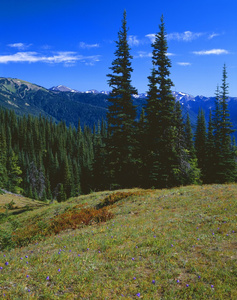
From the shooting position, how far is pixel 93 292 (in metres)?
5.12

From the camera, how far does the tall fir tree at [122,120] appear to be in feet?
81.0

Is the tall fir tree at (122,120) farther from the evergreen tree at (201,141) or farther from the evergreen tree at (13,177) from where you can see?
the evergreen tree at (13,177)

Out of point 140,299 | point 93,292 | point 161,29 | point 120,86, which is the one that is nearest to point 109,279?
point 93,292

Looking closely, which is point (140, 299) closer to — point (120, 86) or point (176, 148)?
point (176, 148)

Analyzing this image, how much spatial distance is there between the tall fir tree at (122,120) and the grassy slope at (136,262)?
14313 millimetres

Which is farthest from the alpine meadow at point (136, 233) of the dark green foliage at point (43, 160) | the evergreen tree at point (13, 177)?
the evergreen tree at point (13, 177)

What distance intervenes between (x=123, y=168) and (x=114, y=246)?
17317mm

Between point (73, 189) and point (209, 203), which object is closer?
point (209, 203)

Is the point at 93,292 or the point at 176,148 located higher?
the point at 176,148

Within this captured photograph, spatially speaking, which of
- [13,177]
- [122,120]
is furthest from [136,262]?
[13,177]

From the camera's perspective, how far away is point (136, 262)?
6.50m

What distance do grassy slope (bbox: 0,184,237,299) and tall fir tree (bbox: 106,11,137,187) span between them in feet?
47.0

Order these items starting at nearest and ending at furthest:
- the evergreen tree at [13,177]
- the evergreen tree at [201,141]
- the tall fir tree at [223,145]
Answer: the tall fir tree at [223,145] → the evergreen tree at [201,141] → the evergreen tree at [13,177]

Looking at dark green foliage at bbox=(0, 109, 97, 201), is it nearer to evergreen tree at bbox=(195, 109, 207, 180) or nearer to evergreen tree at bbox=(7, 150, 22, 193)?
evergreen tree at bbox=(7, 150, 22, 193)
